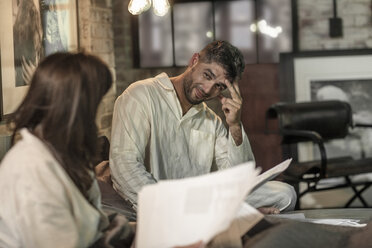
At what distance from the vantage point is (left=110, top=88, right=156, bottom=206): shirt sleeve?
2.36 metres

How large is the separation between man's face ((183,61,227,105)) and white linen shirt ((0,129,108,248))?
4.36 ft

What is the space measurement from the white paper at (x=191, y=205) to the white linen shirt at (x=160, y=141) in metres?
1.06

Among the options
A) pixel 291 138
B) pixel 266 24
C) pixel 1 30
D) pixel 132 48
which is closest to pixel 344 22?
pixel 266 24

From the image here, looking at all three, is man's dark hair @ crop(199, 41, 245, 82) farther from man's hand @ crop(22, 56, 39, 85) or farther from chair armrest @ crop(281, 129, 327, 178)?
chair armrest @ crop(281, 129, 327, 178)

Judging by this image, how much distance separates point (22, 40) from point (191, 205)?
162 cm

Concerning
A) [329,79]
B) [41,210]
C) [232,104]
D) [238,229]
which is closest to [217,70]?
[232,104]

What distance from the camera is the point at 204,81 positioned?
2580mm

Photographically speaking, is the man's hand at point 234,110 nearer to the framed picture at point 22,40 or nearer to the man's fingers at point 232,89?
the man's fingers at point 232,89

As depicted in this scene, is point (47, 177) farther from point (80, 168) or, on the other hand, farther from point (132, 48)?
point (132, 48)

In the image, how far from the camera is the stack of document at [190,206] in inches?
49.4

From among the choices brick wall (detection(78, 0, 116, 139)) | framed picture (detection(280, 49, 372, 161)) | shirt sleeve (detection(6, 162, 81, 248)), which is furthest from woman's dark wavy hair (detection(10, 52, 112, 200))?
framed picture (detection(280, 49, 372, 161))

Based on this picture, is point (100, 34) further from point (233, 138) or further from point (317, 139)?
point (233, 138)

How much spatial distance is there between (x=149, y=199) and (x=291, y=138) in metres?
3.42

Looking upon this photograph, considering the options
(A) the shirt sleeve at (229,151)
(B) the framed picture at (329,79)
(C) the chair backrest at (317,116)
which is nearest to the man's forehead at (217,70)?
(A) the shirt sleeve at (229,151)
